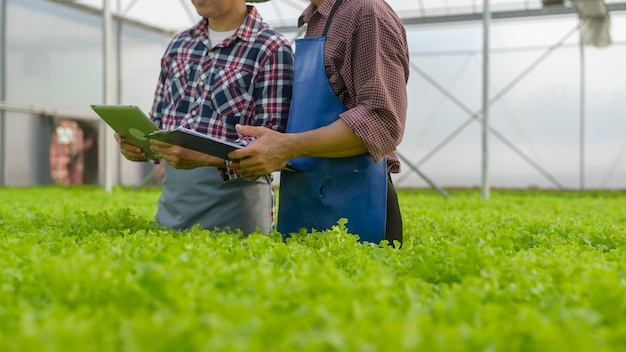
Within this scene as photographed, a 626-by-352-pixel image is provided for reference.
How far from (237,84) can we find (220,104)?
129 millimetres

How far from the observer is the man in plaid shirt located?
3309mm

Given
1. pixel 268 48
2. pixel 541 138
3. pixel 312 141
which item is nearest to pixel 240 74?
pixel 268 48

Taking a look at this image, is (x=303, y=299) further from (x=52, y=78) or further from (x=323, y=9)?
(x=52, y=78)

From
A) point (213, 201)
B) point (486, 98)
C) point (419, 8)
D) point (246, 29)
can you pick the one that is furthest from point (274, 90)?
point (419, 8)

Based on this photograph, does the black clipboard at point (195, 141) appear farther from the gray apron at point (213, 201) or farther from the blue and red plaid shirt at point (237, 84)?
the gray apron at point (213, 201)

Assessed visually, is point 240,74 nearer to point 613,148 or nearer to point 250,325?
point 250,325

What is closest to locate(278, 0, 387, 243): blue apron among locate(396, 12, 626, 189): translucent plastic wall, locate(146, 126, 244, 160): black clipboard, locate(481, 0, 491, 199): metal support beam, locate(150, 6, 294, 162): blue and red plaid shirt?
locate(150, 6, 294, 162): blue and red plaid shirt

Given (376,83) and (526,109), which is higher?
(526,109)

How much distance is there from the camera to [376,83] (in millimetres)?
2734

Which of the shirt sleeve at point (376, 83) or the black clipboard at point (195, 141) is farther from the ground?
the shirt sleeve at point (376, 83)

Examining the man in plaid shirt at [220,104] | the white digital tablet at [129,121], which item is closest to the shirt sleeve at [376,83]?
the man in plaid shirt at [220,104]

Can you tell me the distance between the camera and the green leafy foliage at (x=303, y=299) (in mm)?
1191

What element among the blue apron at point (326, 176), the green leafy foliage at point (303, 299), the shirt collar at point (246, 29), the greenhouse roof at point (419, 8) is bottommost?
the green leafy foliage at point (303, 299)

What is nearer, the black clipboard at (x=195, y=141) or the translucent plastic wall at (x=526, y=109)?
the black clipboard at (x=195, y=141)
